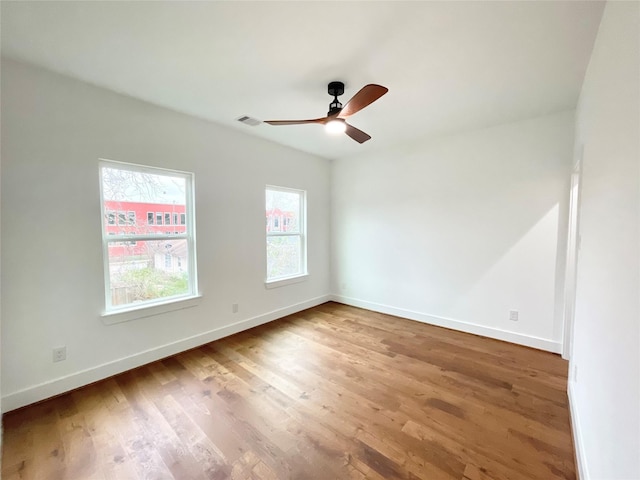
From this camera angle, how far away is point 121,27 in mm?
1650

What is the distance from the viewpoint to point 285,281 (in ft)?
13.6

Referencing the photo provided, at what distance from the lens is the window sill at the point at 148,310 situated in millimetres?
2488

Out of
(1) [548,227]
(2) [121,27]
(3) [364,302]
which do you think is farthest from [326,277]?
(2) [121,27]

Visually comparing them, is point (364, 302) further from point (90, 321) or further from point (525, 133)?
point (90, 321)

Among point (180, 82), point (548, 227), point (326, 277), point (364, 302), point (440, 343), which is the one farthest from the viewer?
point (326, 277)

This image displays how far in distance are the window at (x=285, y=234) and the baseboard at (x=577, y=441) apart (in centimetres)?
330

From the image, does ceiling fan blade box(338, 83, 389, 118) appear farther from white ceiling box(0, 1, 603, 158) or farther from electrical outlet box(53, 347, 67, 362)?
electrical outlet box(53, 347, 67, 362)

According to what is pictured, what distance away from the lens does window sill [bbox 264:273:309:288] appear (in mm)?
3917

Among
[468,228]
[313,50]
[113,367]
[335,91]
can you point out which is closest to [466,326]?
[468,228]

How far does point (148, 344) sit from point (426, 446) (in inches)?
105

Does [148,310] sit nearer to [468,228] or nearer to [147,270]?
[147,270]

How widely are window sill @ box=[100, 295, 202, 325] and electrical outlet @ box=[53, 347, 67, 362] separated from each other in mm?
325

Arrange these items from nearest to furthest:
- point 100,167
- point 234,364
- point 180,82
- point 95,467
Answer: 1. point 95,467
2. point 180,82
3. point 100,167
4. point 234,364

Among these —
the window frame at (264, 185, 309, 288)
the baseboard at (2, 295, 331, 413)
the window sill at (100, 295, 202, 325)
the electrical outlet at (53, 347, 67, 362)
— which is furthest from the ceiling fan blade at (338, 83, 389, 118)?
the electrical outlet at (53, 347, 67, 362)
